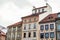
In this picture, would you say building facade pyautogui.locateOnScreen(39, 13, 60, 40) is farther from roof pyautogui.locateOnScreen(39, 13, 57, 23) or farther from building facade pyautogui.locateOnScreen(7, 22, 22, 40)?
building facade pyautogui.locateOnScreen(7, 22, 22, 40)

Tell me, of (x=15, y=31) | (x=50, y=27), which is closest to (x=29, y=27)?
(x=15, y=31)

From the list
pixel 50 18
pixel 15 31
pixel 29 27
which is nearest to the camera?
pixel 50 18

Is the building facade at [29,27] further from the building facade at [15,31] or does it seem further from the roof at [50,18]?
the roof at [50,18]

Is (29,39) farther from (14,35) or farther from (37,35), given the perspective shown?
(14,35)

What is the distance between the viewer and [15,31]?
2734 inches

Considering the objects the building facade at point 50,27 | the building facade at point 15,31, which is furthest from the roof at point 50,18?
the building facade at point 15,31

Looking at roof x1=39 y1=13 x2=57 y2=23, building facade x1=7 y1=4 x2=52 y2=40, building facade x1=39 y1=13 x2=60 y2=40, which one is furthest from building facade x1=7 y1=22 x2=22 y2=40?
roof x1=39 y1=13 x2=57 y2=23

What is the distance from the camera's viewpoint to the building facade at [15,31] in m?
67.8

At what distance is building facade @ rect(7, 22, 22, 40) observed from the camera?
67750 mm

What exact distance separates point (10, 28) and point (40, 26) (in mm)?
15650

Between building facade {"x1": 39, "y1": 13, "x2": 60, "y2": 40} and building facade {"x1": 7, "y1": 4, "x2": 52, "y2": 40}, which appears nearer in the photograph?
building facade {"x1": 39, "y1": 13, "x2": 60, "y2": 40}

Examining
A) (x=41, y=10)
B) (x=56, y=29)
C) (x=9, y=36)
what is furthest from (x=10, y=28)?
(x=56, y=29)

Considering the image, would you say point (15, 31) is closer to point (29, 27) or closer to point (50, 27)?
point (29, 27)

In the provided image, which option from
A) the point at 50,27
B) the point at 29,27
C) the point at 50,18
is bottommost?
the point at 50,27
